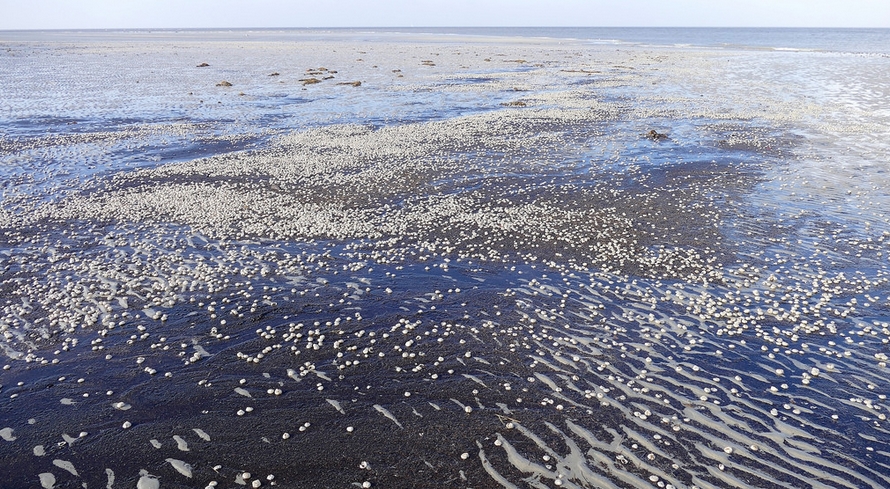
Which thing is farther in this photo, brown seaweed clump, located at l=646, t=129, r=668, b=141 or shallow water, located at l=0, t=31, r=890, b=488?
brown seaweed clump, located at l=646, t=129, r=668, b=141

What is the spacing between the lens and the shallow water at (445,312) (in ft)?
30.5

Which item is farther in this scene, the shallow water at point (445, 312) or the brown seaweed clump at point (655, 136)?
the brown seaweed clump at point (655, 136)

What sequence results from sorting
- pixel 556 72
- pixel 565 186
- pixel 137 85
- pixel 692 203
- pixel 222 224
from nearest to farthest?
pixel 222 224, pixel 692 203, pixel 565 186, pixel 137 85, pixel 556 72

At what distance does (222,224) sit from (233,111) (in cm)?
2589

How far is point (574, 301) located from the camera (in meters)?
14.1

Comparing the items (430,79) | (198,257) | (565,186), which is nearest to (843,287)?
(565,186)

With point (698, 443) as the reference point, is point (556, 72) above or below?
above

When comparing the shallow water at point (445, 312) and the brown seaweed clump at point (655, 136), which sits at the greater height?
the brown seaweed clump at point (655, 136)

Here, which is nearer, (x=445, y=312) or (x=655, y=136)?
(x=445, y=312)

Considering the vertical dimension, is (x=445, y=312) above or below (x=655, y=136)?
below

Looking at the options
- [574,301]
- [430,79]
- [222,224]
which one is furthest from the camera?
[430,79]

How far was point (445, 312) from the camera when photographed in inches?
538

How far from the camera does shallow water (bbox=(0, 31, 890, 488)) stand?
365 inches

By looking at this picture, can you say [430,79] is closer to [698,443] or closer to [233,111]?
[233,111]
